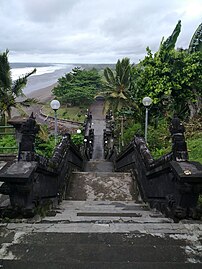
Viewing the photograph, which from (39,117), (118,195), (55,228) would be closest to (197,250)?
(55,228)

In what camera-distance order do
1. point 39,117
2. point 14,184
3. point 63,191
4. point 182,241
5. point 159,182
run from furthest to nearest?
point 39,117 → point 63,191 → point 159,182 → point 14,184 → point 182,241

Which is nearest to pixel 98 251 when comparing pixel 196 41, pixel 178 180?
pixel 178 180

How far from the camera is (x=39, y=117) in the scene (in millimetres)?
47125

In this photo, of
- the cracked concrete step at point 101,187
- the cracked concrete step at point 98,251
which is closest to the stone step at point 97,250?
the cracked concrete step at point 98,251

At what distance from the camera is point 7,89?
54.7 feet

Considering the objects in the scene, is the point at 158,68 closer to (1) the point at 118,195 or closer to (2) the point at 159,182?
(1) the point at 118,195

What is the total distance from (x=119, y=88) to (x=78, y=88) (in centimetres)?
2248

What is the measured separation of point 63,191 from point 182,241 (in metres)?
4.82

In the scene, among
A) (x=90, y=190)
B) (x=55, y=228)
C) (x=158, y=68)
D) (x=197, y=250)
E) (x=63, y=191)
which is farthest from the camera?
(x=158, y=68)

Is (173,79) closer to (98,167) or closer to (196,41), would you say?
(196,41)

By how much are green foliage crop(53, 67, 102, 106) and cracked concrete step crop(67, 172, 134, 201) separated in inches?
1486

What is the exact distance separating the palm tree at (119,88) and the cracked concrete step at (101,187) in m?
15.5

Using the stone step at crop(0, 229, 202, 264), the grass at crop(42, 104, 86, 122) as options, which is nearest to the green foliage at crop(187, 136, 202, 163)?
the stone step at crop(0, 229, 202, 264)

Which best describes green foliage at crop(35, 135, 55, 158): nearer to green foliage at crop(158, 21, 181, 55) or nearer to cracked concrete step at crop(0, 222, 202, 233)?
cracked concrete step at crop(0, 222, 202, 233)
